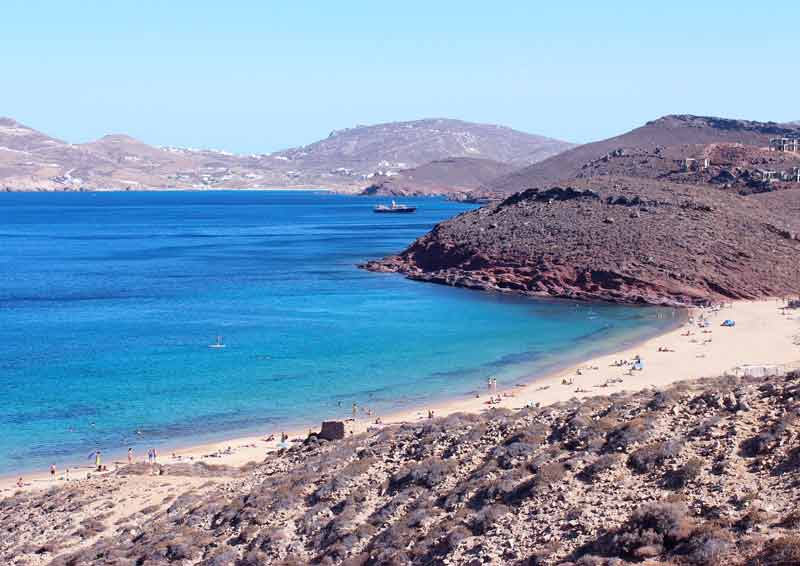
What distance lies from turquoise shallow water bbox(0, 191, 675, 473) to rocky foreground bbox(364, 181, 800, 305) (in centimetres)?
452

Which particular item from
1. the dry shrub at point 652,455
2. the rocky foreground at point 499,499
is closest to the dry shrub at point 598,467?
the rocky foreground at point 499,499

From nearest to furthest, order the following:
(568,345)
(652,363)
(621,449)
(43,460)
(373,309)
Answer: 1. (621,449)
2. (43,460)
3. (652,363)
4. (568,345)
5. (373,309)

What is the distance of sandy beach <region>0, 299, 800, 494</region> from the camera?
95.8 feet

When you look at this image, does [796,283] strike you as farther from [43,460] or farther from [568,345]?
[43,460]

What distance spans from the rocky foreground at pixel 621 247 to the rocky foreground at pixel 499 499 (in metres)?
44.8

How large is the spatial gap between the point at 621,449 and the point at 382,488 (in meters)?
4.77

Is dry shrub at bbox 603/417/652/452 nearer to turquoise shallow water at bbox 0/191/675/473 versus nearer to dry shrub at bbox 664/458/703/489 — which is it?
dry shrub at bbox 664/458/703/489

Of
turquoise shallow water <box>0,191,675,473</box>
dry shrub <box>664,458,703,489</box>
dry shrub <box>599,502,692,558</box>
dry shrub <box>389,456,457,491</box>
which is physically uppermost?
dry shrub <box>664,458,703,489</box>

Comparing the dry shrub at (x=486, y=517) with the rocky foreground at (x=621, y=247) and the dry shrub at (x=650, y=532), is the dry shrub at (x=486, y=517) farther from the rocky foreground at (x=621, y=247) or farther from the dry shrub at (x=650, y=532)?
the rocky foreground at (x=621, y=247)

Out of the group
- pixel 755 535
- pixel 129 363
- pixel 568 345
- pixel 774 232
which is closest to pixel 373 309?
pixel 568 345

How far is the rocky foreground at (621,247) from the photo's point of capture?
66125 mm

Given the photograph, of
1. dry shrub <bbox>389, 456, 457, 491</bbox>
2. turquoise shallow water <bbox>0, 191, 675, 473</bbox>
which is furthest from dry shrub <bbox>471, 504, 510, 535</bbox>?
turquoise shallow water <bbox>0, 191, 675, 473</bbox>

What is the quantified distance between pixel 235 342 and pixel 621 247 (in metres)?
34.2

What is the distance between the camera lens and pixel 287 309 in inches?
2419
